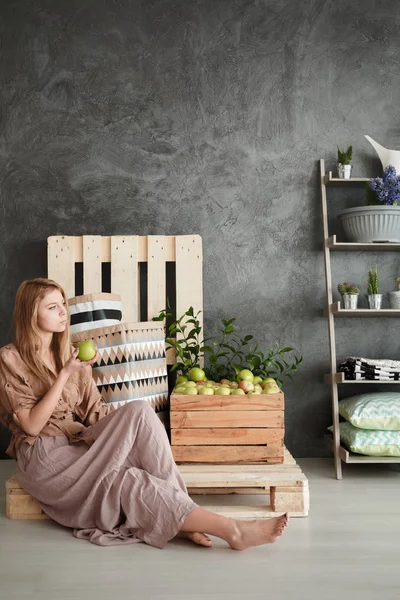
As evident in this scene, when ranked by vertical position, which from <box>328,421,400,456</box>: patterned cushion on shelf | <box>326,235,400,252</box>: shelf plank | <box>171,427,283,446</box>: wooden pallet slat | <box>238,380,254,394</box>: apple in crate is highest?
<box>326,235,400,252</box>: shelf plank

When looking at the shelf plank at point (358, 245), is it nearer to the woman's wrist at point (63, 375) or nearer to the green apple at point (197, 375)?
the green apple at point (197, 375)

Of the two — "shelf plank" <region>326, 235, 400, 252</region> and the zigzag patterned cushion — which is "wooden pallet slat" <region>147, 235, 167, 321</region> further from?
"shelf plank" <region>326, 235, 400, 252</region>

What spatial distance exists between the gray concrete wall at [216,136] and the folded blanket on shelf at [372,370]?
1.28 feet

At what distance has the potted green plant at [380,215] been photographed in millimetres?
3576

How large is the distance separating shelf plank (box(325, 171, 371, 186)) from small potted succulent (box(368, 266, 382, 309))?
0.53 metres

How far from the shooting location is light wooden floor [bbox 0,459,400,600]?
6.32ft

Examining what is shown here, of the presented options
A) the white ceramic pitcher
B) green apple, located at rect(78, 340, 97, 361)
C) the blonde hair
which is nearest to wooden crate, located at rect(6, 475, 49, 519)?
the blonde hair

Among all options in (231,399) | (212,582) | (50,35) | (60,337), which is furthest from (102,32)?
(212,582)

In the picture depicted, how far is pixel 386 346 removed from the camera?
3.88m

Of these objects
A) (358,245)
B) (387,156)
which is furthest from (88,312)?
(387,156)

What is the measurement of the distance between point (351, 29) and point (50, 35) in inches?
71.3

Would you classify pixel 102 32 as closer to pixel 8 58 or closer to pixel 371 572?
pixel 8 58

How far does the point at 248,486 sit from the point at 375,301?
142 cm

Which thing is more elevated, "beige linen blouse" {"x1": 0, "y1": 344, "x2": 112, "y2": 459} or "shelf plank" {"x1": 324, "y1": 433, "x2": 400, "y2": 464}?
"beige linen blouse" {"x1": 0, "y1": 344, "x2": 112, "y2": 459}
